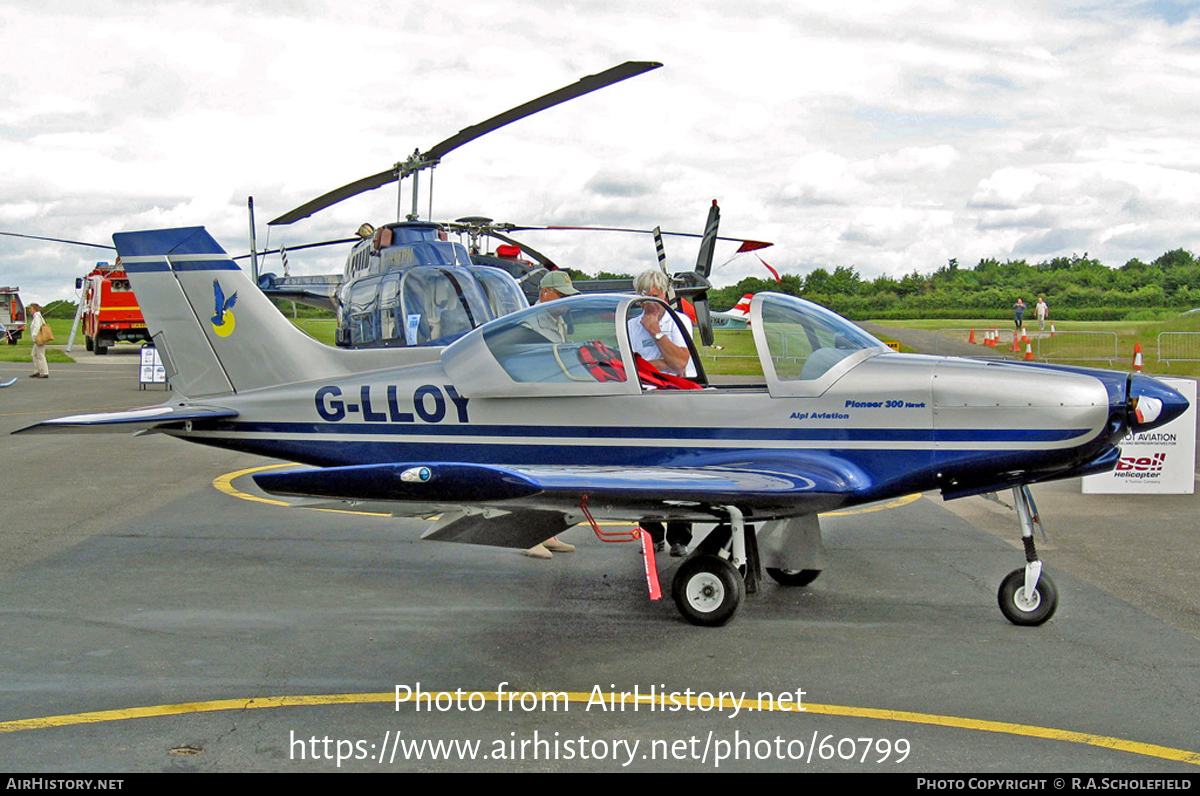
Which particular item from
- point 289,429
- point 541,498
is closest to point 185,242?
point 289,429

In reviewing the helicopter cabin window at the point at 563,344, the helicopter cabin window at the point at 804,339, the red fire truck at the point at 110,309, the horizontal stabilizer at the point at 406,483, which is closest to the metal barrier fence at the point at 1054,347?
the helicopter cabin window at the point at 804,339

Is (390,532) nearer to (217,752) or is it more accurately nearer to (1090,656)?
(217,752)

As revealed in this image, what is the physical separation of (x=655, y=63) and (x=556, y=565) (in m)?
6.30

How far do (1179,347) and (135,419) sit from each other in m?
29.7

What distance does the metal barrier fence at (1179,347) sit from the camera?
28200 millimetres

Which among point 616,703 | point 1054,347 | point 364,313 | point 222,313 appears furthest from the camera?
point 1054,347

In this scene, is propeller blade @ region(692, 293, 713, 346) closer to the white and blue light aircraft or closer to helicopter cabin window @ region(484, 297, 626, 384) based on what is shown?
the white and blue light aircraft

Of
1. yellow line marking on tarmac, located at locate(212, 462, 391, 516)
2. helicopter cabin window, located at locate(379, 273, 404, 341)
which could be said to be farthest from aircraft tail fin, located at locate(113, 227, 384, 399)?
helicopter cabin window, located at locate(379, 273, 404, 341)

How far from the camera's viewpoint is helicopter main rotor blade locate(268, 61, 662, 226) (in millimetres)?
11445

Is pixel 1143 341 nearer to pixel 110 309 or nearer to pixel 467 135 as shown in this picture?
pixel 467 135

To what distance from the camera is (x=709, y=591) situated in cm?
591

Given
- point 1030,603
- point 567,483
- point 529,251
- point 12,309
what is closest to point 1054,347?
point 529,251

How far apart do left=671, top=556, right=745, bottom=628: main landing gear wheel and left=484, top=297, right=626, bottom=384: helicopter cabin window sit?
131 centimetres

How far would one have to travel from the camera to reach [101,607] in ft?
20.4
